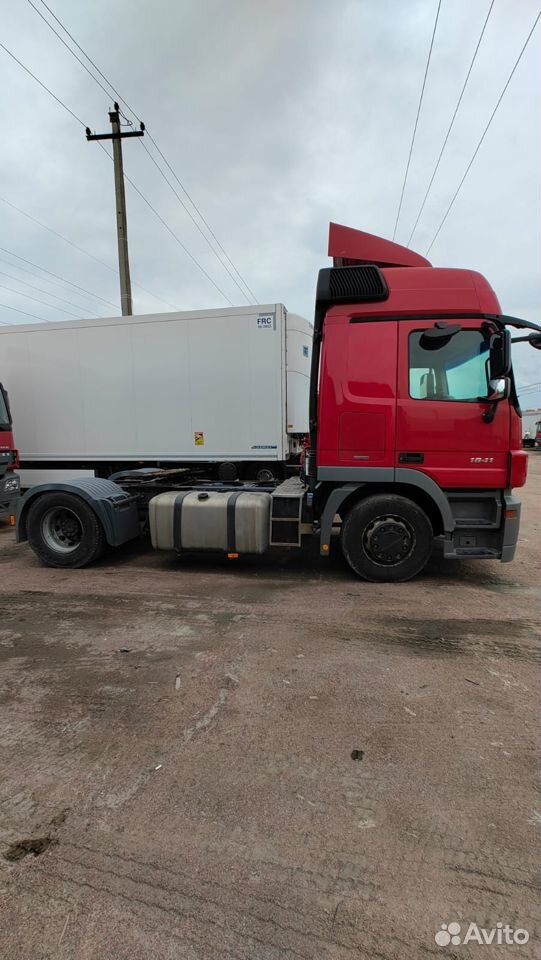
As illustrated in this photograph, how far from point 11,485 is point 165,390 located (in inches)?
129

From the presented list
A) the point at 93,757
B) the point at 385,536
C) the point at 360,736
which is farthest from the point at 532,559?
the point at 93,757

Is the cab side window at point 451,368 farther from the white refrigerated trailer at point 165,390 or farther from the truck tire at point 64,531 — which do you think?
the truck tire at point 64,531

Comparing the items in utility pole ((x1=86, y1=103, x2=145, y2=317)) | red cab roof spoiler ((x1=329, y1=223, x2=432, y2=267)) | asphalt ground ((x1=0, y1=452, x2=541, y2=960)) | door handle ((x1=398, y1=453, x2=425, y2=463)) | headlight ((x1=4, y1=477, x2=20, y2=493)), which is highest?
utility pole ((x1=86, y1=103, x2=145, y2=317))

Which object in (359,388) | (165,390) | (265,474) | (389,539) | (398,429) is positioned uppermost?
(165,390)

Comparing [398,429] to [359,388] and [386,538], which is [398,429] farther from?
[386,538]

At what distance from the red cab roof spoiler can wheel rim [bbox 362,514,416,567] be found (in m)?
2.76

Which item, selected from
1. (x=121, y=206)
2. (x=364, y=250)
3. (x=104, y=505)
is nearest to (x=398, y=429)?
(x=364, y=250)

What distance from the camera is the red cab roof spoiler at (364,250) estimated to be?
4.91 metres

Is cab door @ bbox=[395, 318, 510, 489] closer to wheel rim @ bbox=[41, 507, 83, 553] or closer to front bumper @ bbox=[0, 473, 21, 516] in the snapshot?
wheel rim @ bbox=[41, 507, 83, 553]

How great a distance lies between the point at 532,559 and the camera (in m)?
6.11

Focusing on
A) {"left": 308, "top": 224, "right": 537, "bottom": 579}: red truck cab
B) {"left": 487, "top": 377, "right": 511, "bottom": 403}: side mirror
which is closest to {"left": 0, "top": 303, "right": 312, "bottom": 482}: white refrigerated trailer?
{"left": 308, "top": 224, "right": 537, "bottom": 579}: red truck cab

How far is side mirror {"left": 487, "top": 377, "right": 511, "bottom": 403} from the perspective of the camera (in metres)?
4.40

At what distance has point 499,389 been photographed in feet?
14.5

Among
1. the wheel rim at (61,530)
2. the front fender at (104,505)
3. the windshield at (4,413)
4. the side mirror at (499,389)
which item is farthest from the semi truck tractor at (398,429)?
the windshield at (4,413)
